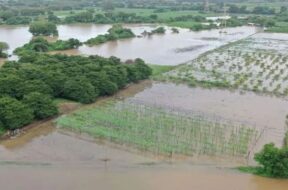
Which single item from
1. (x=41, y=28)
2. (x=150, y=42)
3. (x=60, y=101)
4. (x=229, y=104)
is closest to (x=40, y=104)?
(x=60, y=101)

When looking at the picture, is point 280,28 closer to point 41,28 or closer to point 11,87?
point 41,28

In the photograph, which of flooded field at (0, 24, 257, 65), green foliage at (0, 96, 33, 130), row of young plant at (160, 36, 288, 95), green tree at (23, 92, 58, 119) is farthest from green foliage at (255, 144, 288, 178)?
flooded field at (0, 24, 257, 65)

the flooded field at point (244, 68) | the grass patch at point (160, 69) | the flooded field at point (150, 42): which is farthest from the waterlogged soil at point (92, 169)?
the flooded field at point (150, 42)

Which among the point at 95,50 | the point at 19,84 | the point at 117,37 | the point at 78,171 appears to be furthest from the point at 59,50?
the point at 78,171

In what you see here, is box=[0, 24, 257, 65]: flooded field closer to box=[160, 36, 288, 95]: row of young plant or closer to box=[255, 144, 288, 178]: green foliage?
box=[160, 36, 288, 95]: row of young plant

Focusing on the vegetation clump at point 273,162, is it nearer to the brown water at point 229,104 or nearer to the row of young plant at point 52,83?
the brown water at point 229,104
